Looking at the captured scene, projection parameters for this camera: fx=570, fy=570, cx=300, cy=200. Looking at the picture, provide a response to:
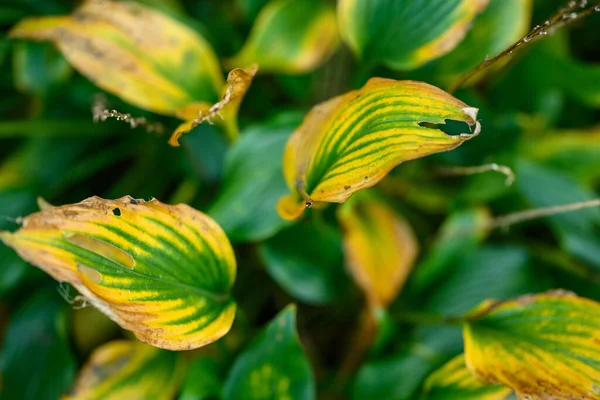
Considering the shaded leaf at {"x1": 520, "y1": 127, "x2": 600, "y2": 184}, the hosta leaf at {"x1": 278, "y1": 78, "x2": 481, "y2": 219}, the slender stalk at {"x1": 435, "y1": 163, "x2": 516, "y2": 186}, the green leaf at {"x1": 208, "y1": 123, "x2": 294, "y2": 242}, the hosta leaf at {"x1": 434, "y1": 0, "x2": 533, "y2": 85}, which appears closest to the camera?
the hosta leaf at {"x1": 278, "y1": 78, "x2": 481, "y2": 219}

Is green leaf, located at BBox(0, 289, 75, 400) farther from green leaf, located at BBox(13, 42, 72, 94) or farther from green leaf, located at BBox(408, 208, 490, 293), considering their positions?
green leaf, located at BBox(408, 208, 490, 293)

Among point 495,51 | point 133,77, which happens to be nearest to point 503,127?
point 495,51

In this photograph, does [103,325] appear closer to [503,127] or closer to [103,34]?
[103,34]

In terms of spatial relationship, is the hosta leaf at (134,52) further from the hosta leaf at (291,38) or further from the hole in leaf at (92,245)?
the hole in leaf at (92,245)

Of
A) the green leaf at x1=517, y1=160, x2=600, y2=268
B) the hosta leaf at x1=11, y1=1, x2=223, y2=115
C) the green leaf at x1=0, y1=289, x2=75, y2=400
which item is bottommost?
the green leaf at x1=0, y1=289, x2=75, y2=400

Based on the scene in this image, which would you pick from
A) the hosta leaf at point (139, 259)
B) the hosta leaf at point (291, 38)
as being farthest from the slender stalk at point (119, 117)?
the hosta leaf at point (291, 38)

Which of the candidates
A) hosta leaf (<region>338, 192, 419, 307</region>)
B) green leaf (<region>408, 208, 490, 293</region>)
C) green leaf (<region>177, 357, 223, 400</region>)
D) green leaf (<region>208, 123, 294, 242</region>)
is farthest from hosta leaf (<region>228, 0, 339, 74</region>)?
green leaf (<region>177, 357, 223, 400</region>)

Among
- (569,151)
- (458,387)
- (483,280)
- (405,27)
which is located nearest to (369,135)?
(405,27)
